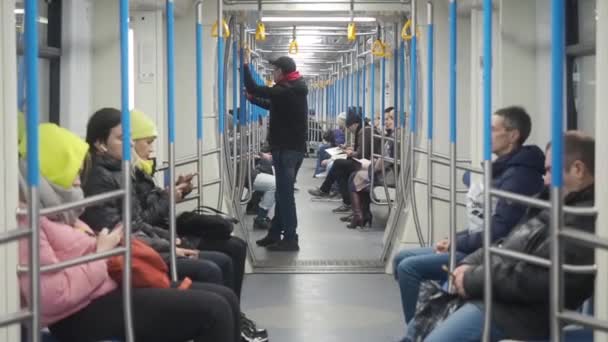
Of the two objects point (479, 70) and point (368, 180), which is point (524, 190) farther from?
point (368, 180)

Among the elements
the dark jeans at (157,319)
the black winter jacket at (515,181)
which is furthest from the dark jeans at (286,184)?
the dark jeans at (157,319)

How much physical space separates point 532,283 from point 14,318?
1607 mm

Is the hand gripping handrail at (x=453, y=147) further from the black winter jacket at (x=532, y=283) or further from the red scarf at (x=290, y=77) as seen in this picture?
the red scarf at (x=290, y=77)

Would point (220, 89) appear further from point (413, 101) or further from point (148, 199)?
point (148, 199)

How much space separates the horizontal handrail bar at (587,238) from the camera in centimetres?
215

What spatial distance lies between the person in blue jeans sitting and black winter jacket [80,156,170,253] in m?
1.22

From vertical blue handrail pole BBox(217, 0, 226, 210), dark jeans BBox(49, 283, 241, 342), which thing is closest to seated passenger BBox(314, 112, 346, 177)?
vertical blue handrail pole BBox(217, 0, 226, 210)

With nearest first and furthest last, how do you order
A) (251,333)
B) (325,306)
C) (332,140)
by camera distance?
(251,333), (325,306), (332,140)

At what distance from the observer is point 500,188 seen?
3.92 metres

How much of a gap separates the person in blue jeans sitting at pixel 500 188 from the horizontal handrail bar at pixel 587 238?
1.55m

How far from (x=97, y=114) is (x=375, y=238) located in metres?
4.83

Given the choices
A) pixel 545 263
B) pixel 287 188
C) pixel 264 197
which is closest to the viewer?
pixel 545 263

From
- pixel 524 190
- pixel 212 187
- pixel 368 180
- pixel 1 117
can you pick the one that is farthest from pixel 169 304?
pixel 368 180

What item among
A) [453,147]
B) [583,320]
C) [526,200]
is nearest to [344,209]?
[453,147]
